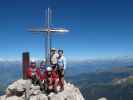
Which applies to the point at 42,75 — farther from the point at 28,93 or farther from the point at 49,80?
the point at 28,93

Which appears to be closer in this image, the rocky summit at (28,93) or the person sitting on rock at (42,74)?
the rocky summit at (28,93)

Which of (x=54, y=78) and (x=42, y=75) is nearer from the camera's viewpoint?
(x=54, y=78)

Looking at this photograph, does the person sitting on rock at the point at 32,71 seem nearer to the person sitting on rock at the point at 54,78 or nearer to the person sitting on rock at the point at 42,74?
the person sitting on rock at the point at 42,74

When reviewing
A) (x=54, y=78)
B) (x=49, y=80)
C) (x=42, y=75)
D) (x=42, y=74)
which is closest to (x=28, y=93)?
(x=49, y=80)

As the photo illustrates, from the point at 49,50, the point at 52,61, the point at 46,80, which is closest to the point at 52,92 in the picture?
the point at 46,80

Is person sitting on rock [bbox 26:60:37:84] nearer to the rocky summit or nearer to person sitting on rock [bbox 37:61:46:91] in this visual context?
person sitting on rock [bbox 37:61:46:91]

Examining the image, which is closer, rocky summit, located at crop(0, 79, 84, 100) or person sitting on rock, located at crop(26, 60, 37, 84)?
rocky summit, located at crop(0, 79, 84, 100)

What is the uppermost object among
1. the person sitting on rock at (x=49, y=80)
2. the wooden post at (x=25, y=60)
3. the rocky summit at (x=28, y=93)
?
the wooden post at (x=25, y=60)

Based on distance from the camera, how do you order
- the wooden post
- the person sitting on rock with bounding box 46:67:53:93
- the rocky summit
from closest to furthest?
1. the rocky summit
2. the person sitting on rock with bounding box 46:67:53:93
3. the wooden post

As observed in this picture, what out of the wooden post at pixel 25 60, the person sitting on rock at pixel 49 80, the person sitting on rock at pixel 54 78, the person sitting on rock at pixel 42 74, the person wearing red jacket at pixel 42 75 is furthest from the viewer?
the person sitting on rock at pixel 42 74

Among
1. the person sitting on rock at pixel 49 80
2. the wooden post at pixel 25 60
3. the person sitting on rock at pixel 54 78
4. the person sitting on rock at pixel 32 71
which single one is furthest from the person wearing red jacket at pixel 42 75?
the person sitting on rock at pixel 54 78

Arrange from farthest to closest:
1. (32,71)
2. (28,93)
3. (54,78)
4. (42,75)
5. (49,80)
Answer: (42,75) → (32,71) → (28,93) → (54,78) → (49,80)

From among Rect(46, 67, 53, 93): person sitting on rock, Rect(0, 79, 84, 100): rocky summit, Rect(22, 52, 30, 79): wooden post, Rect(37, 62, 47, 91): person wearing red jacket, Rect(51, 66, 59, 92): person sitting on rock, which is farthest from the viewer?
Rect(37, 62, 47, 91): person wearing red jacket

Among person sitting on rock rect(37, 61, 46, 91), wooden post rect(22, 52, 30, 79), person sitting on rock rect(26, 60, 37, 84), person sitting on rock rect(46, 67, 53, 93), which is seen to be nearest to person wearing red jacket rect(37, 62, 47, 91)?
person sitting on rock rect(37, 61, 46, 91)
